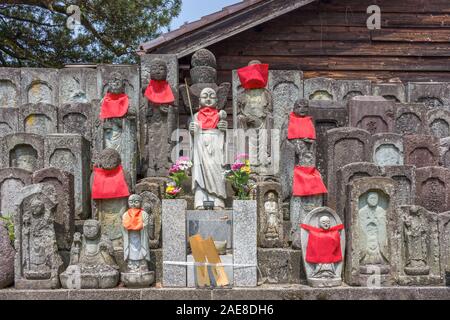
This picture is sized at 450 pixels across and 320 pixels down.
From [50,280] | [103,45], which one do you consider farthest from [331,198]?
[103,45]

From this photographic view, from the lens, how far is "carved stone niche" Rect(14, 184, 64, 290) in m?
6.78

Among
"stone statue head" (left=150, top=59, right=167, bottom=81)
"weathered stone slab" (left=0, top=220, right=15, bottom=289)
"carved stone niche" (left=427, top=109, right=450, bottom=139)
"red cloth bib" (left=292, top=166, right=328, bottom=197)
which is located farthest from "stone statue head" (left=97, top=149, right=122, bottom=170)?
"carved stone niche" (left=427, top=109, right=450, bottom=139)

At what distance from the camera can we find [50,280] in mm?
6781

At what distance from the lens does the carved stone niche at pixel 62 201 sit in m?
7.33

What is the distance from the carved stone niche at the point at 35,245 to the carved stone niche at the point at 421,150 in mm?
5590

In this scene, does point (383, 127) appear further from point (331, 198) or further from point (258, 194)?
point (258, 194)

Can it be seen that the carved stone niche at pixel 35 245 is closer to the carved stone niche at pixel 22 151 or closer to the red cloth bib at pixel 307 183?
the carved stone niche at pixel 22 151

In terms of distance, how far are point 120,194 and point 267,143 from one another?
3039 mm

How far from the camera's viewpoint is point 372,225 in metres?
7.11

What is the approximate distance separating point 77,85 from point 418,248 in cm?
744

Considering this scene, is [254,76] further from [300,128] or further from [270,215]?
[270,215]

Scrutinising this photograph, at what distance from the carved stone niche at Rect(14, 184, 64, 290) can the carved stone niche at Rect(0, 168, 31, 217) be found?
128cm

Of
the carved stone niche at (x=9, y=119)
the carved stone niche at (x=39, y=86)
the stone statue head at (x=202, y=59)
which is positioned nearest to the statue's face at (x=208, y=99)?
the stone statue head at (x=202, y=59)

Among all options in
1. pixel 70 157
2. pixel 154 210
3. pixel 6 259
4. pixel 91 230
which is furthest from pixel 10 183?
pixel 154 210
